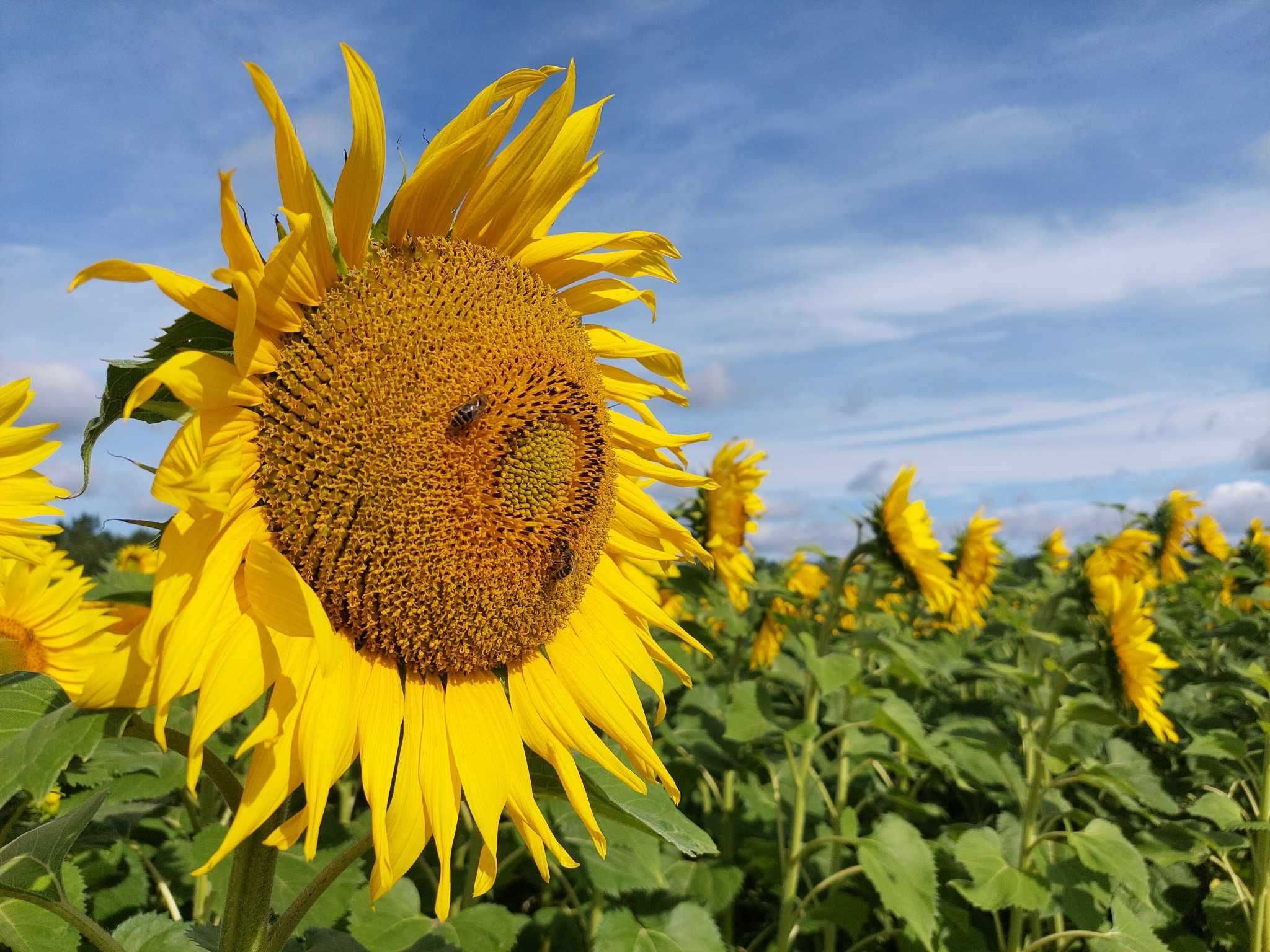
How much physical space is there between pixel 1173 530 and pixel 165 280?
1147cm

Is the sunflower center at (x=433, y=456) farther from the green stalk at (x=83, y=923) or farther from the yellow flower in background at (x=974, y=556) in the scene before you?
the yellow flower in background at (x=974, y=556)

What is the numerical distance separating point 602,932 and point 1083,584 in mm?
3789

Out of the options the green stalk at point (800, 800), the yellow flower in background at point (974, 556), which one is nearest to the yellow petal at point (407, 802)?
the green stalk at point (800, 800)

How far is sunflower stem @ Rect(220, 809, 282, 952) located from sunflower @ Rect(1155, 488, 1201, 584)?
35.5 ft

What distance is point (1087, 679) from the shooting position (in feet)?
22.3

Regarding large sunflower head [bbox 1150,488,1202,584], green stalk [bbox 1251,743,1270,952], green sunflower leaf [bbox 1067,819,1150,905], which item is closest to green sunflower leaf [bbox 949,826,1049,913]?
green sunflower leaf [bbox 1067,819,1150,905]

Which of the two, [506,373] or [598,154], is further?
[598,154]

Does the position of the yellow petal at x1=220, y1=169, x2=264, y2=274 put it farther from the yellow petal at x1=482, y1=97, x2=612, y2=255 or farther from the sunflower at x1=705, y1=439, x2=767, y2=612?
the sunflower at x1=705, y1=439, x2=767, y2=612

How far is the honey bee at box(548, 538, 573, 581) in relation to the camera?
158 centimetres

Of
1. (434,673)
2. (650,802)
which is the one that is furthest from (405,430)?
(650,802)

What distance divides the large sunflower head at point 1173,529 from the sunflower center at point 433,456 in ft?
33.4

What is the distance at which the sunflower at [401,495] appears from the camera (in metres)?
1.24

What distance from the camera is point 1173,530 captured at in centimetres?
1041

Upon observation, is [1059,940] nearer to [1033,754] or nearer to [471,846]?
[1033,754]
